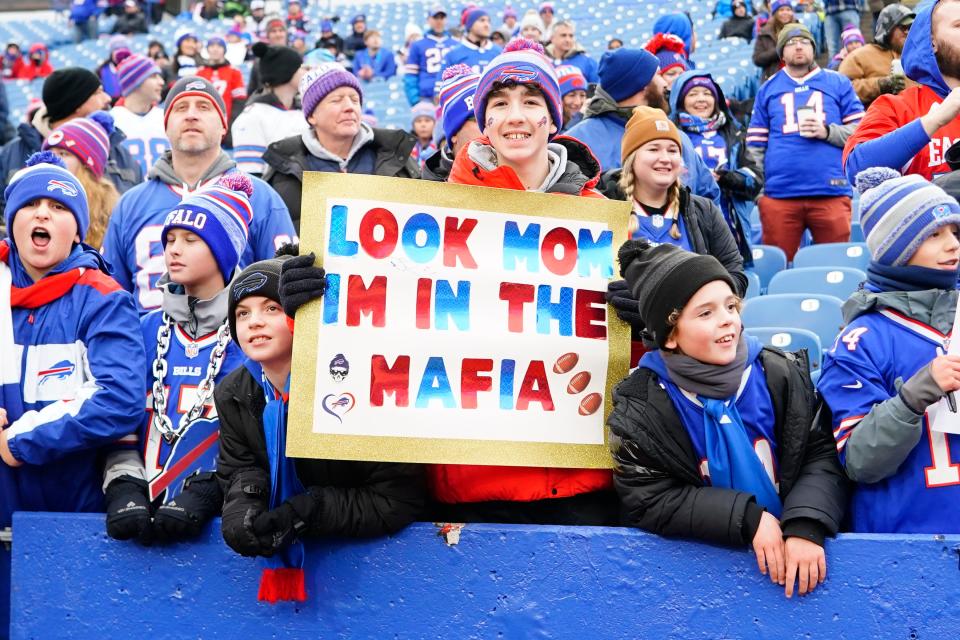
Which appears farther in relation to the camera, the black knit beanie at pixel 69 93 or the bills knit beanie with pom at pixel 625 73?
the black knit beanie at pixel 69 93

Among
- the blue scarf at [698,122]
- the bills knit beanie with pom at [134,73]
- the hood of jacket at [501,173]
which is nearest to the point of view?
the hood of jacket at [501,173]

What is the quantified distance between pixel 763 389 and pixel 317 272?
1.23m

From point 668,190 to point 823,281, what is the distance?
6.31ft

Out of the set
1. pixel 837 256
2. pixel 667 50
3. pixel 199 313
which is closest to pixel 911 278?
pixel 199 313

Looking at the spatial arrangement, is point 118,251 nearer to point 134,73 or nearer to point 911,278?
point 911,278

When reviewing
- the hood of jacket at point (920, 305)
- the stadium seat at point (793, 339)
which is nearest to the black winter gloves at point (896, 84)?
the stadium seat at point (793, 339)

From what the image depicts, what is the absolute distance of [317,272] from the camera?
326 centimetres

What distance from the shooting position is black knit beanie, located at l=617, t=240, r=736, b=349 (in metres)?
3.15

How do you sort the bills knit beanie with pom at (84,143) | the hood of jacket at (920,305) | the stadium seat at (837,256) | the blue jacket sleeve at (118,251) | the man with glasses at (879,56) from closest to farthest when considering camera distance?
1. the hood of jacket at (920,305)
2. the blue jacket sleeve at (118,251)
3. the bills knit beanie with pom at (84,143)
4. the stadium seat at (837,256)
5. the man with glasses at (879,56)

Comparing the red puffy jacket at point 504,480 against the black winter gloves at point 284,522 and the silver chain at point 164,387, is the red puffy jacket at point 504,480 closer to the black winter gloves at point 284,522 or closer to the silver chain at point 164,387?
the black winter gloves at point 284,522

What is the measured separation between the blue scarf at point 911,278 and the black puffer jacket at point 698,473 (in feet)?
1.13

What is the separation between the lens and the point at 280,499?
329 cm

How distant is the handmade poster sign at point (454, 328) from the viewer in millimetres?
3264

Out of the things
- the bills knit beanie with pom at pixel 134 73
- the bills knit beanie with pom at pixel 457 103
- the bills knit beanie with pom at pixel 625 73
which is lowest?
the bills knit beanie with pom at pixel 457 103
